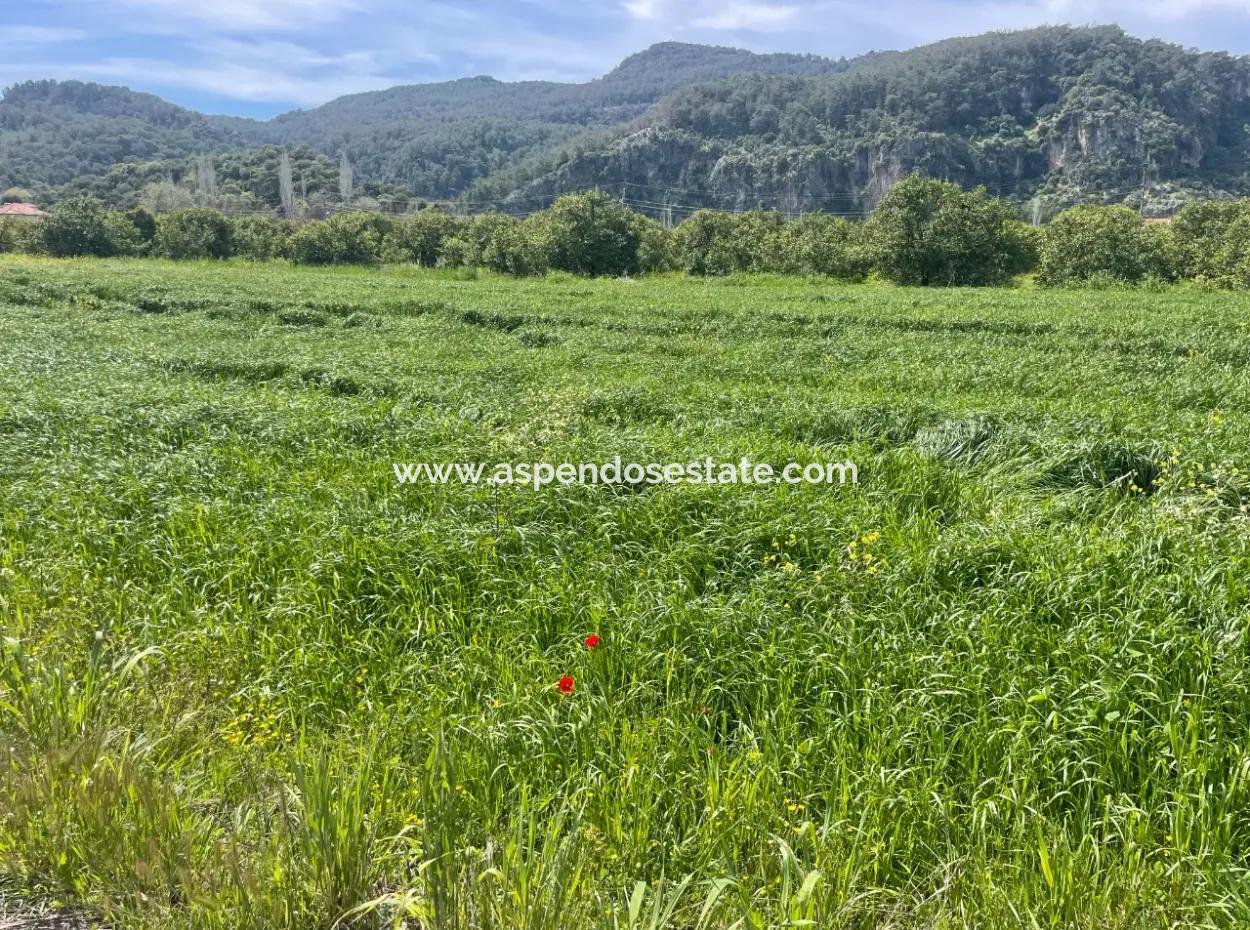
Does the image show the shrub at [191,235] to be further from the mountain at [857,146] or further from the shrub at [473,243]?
the mountain at [857,146]

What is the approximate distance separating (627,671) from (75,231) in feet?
216

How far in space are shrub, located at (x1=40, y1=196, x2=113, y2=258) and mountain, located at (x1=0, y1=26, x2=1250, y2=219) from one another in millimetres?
68302

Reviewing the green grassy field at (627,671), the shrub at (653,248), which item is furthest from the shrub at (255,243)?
the green grassy field at (627,671)

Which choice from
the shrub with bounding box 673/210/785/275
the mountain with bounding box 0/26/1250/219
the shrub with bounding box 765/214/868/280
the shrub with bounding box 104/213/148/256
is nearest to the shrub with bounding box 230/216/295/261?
the shrub with bounding box 104/213/148/256

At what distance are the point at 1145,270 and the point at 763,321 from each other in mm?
26980

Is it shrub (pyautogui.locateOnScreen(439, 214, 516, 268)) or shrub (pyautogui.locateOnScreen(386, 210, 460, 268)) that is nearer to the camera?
shrub (pyautogui.locateOnScreen(439, 214, 516, 268))

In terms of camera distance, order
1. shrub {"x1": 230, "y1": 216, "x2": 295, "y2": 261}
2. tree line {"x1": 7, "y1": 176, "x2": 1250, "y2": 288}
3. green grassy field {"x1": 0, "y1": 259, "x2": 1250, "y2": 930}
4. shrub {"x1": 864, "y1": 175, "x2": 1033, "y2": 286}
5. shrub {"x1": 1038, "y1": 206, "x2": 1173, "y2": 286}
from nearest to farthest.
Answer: green grassy field {"x1": 0, "y1": 259, "x2": 1250, "y2": 930}, shrub {"x1": 1038, "y1": 206, "x2": 1173, "y2": 286}, tree line {"x1": 7, "y1": 176, "x2": 1250, "y2": 288}, shrub {"x1": 864, "y1": 175, "x2": 1033, "y2": 286}, shrub {"x1": 230, "y1": 216, "x2": 295, "y2": 261}

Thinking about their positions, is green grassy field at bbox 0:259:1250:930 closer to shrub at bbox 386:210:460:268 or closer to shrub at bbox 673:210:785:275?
shrub at bbox 673:210:785:275

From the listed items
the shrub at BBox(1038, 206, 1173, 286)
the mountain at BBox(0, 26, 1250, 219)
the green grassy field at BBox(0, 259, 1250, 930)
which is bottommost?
the green grassy field at BBox(0, 259, 1250, 930)

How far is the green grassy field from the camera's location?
254cm

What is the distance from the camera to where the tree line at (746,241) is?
35.8m

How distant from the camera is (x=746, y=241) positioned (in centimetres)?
4706

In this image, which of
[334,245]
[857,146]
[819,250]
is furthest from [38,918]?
[857,146]

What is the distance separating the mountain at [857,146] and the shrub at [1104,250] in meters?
104
